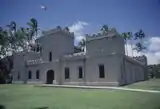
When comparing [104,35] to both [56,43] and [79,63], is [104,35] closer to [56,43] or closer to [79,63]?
[79,63]

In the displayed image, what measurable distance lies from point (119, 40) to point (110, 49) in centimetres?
145

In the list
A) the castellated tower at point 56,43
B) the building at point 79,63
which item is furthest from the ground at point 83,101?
the castellated tower at point 56,43

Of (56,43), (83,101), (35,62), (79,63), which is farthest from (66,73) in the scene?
(83,101)

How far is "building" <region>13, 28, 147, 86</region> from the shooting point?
16.5 m

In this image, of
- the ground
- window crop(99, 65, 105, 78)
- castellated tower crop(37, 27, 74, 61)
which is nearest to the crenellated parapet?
castellated tower crop(37, 27, 74, 61)

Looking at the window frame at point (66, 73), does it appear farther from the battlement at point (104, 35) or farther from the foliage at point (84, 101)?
the foliage at point (84, 101)

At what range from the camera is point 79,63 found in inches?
731

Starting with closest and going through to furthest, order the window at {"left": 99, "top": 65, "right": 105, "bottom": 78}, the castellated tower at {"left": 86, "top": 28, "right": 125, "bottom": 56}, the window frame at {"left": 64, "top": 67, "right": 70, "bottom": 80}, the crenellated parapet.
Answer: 1. the castellated tower at {"left": 86, "top": 28, "right": 125, "bottom": 56}
2. the window at {"left": 99, "top": 65, "right": 105, "bottom": 78}
3. the window frame at {"left": 64, "top": 67, "right": 70, "bottom": 80}
4. the crenellated parapet

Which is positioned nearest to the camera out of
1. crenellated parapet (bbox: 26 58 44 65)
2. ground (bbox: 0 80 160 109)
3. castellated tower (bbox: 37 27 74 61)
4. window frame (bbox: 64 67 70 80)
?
ground (bbox: 0 80 160 109)

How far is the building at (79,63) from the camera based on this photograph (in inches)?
648

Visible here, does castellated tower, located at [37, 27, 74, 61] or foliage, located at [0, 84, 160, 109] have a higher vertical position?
castellated tower, located at [37, 27, 74, 61]

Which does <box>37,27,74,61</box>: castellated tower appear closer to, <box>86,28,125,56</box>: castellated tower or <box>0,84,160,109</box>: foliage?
<box>86,28,125,56</box>: castellated tower

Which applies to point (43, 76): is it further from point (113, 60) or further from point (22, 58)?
point (113, 60)

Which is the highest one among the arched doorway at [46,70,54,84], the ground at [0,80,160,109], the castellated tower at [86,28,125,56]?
the castellated tower at [86,28,125,56]
